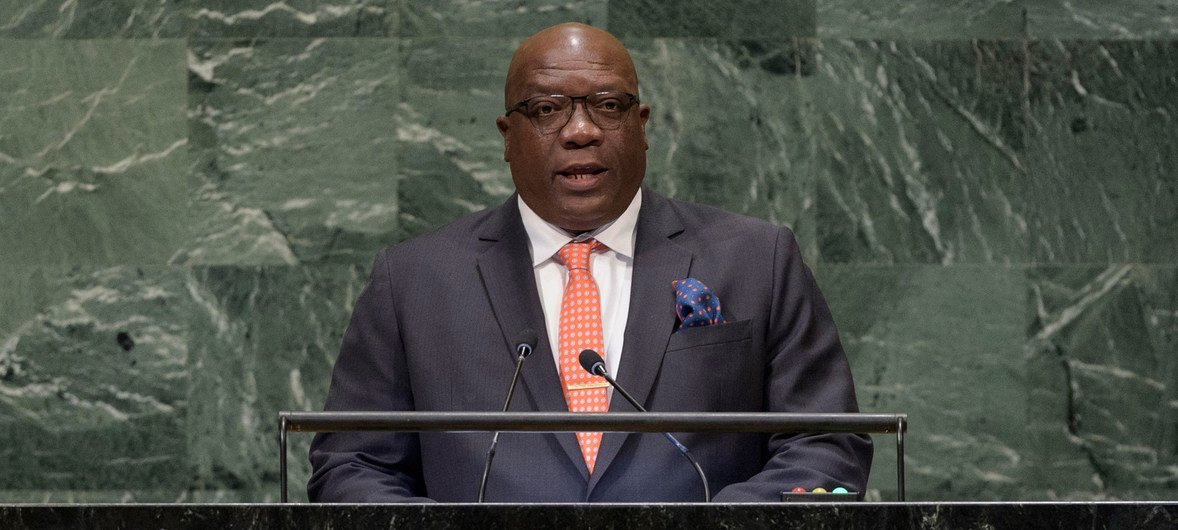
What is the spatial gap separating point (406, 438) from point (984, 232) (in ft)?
7.87

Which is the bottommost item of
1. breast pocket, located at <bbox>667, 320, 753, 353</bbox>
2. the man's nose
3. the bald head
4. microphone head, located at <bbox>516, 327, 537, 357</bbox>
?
microphone head, located at <bbox>516, 327, 537, 357</bbox>

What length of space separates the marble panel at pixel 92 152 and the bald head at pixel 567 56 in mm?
1958

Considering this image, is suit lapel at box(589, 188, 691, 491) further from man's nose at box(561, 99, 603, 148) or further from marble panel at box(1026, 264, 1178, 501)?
marble panel at box(1026, 264, 1178, 501)

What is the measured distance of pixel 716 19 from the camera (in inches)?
195

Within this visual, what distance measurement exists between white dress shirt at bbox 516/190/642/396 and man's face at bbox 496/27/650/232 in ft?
0.10

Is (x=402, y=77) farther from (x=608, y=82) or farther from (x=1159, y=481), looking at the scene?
(x=1159, y=481)

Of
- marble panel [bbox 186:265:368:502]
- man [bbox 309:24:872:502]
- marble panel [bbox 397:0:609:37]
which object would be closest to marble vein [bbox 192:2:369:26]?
marble panel [bbox 397:0:609:37]

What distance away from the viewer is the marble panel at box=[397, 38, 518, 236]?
4.94 meters

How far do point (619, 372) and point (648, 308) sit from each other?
0.56 ft

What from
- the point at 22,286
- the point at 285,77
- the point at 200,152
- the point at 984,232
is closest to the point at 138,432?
the point at 22,286

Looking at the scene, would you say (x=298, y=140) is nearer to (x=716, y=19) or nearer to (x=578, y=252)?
(x=716, y=19)

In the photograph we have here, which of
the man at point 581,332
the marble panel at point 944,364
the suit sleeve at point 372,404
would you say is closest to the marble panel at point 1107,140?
the marble panel at point 944,364

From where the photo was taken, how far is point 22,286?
5020 millimetres

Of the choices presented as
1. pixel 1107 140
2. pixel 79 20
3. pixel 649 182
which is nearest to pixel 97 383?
pixel 79 20
